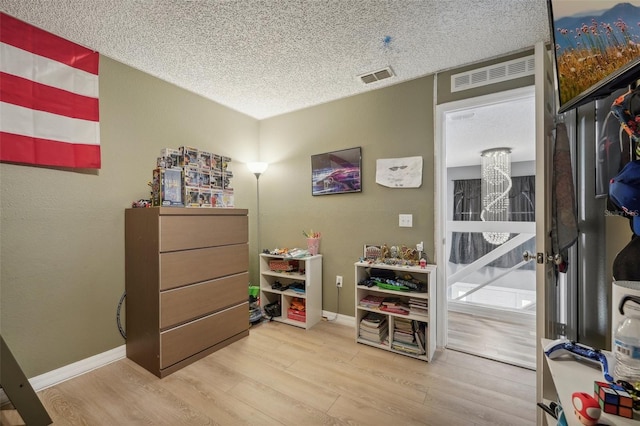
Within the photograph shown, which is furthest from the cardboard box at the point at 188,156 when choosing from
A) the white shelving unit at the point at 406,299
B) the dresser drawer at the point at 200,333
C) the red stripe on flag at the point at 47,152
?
the white shelving unit at the point at 406,299

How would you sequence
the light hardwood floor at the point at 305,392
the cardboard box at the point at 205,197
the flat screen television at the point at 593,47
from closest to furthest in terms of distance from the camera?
the flat screen television at the point at 593,47
the light hardwood floor at the point at 305,392
the cardboard box at the point at 205,197

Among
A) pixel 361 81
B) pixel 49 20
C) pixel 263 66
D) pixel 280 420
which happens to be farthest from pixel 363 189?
pixel 49 20

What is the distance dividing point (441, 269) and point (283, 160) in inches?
83.9

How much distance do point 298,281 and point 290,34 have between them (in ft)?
7.70

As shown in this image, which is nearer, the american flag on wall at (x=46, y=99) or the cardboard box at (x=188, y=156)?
the american flag on wall at (x=46, y=99)

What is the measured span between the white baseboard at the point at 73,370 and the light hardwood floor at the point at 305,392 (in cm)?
5

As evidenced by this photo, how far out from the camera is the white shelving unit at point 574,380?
2.00 ft

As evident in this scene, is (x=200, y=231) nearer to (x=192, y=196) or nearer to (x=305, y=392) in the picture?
(x=192, y=196)

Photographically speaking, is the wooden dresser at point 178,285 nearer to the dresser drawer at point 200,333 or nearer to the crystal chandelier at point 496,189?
the dresser drawer at point 200,333

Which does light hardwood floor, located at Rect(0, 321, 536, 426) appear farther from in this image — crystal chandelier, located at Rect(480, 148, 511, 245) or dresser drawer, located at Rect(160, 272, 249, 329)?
crystal chandelier, located at Rect(480, 148, 511, 245)

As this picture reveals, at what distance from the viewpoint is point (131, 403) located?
1.59 meters

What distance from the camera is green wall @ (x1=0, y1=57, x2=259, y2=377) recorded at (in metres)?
1.68

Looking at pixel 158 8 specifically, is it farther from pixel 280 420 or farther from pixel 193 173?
pixel 280 420

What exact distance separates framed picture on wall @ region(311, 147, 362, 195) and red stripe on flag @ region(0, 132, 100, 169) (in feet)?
6.33
